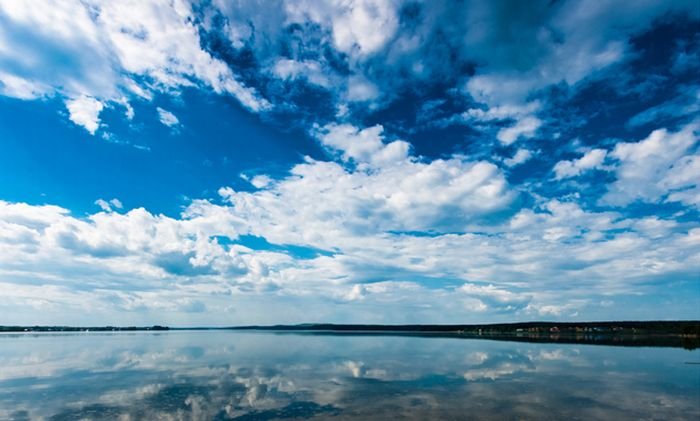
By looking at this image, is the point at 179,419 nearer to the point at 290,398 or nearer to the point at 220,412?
the point at 220,412

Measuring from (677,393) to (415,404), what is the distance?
18.9 m

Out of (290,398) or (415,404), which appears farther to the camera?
(290,398)

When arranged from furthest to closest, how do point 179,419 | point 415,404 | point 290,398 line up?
point 290,398, point 415,404, point 179,419

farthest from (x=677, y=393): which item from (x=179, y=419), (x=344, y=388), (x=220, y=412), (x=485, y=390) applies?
(x=179, y=419)

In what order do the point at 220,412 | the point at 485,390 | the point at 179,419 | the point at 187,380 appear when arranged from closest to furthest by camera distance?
the point at 179,419
the point at 220,412
the point at 485,390
the point at 187,380

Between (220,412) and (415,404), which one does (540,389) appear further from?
(220,412)

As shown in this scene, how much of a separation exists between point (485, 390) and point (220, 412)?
60.8 feet

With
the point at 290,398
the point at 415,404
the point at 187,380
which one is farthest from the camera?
the point at 187,380

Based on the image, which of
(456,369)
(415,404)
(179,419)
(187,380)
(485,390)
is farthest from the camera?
(456,369)

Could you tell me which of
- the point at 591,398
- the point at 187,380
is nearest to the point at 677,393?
the point at 591,398

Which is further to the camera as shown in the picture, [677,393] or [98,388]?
[98,388]

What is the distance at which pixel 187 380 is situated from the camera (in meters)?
34.2

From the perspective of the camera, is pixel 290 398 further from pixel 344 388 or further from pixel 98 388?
pixel 98 388

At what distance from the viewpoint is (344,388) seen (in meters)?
30.1
